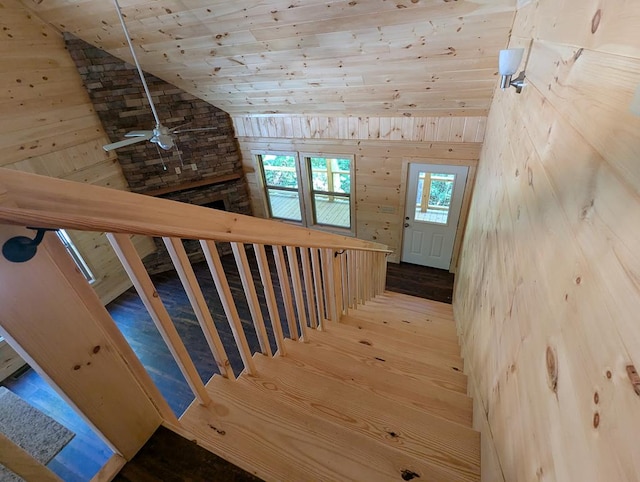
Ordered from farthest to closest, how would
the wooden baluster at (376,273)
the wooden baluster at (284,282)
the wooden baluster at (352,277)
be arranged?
the wooden baluster at (376,273), the wooden baluster at (352,277), the wooden baluster at (284,282)

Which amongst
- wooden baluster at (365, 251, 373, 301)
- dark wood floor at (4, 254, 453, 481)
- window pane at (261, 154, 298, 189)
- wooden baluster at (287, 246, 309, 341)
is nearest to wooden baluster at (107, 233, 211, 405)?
wooden baluster at (287, 246, 309, 341)

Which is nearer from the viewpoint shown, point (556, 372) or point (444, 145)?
point (556, 372)

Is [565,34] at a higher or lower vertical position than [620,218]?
higher

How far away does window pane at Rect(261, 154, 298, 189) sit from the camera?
17.1 feet

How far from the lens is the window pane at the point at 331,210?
547 centimetres

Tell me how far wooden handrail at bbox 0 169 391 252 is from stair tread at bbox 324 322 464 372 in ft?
3.95

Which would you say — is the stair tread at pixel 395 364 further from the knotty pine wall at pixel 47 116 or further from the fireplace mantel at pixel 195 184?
the knotty pine wall at pixel 47 116

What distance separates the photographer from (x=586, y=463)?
1.49 feet

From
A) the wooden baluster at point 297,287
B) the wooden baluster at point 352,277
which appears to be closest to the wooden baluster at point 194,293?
the wooden baluster at point 297,287

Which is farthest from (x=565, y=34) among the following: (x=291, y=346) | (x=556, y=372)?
(x=291, y=346)

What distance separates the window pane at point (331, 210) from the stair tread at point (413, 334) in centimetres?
313

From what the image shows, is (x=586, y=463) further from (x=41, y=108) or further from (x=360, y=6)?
(x=41, y=108)

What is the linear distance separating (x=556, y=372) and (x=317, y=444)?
0.74 meters

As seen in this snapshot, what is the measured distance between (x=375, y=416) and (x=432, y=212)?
152 inches
